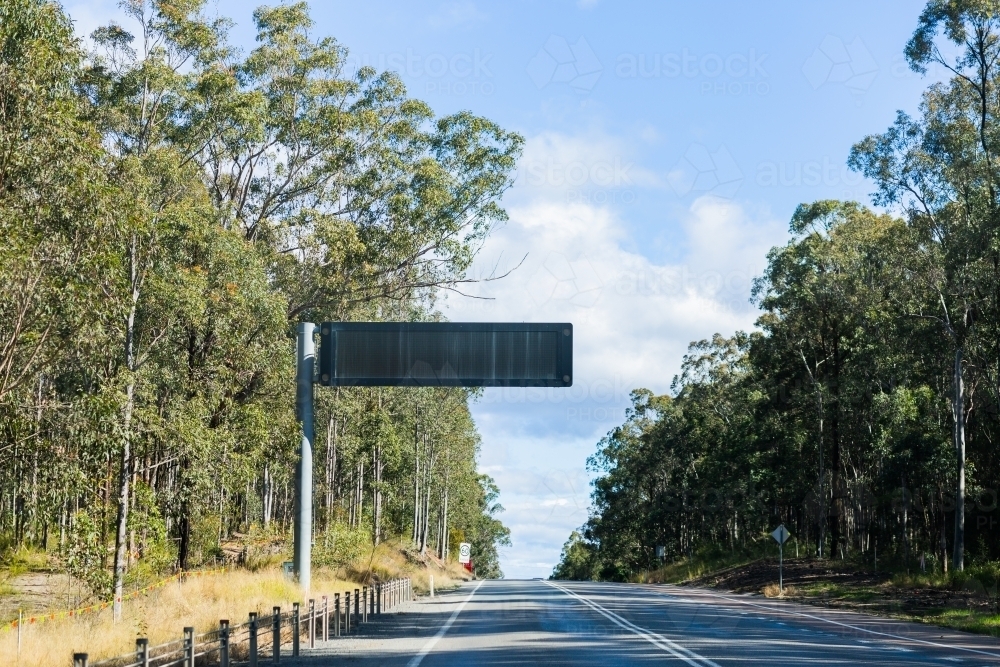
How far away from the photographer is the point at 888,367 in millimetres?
55688

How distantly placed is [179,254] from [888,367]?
36828 millimetres

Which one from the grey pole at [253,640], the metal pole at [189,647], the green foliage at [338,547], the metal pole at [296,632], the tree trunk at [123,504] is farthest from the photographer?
the green foliage at [338,547]

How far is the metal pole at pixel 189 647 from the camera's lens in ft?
46.6

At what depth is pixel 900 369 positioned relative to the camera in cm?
5484

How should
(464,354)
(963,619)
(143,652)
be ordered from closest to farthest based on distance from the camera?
(143,652), (464,354), (963,619)

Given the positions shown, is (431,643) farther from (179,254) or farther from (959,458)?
(959,458)

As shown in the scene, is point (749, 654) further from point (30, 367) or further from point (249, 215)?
point (249, 215)

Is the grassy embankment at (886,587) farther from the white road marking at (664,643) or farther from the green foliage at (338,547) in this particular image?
the green foliage at (338,547)

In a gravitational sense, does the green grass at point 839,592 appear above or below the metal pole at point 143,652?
below

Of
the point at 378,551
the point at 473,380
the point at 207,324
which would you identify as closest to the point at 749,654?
the point at 473,380

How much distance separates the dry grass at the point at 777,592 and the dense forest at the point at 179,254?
17829mm

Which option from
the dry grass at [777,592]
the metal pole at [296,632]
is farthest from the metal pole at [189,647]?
the dry grass at [777,592]

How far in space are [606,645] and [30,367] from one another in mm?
12386

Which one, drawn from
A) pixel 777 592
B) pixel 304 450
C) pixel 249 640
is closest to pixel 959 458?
pixel 777 592
